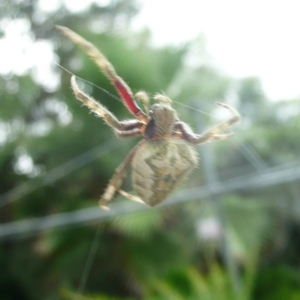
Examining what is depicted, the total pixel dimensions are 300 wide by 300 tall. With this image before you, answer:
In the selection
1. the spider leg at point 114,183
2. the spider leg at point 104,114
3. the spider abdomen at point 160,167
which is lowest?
the spider abdomen at point 160,167

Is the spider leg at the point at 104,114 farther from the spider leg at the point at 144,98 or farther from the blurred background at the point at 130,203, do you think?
the blurred background at the point at 130,203

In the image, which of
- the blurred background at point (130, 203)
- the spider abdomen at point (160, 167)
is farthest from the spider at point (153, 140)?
the blurred background at point (130, 203)

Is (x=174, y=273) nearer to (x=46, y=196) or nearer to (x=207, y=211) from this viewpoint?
(x=207, y=211)

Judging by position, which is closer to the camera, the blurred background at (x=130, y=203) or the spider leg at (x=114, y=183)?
the spider leg at (x=114, y=183)

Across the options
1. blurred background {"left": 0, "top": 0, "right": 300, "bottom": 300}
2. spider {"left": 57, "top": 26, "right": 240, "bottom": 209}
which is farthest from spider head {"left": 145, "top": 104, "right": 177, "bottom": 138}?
blurred background {"left": 0, "top": 0, "right": 300, "bottom": 300}

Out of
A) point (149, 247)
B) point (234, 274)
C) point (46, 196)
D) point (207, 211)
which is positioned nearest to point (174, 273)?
point (234, 274)

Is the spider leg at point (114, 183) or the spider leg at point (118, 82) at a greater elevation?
the spider leg at point (118, 82)

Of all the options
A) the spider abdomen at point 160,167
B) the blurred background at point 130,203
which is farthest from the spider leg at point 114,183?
the blurred background at point 130,203

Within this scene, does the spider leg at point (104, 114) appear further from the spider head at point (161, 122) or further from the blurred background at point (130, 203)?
the blurred background at point (130, 203)

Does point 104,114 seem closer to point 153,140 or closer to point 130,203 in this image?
point 153,140
